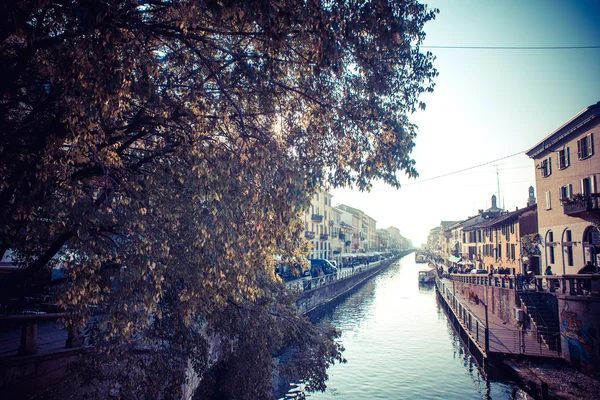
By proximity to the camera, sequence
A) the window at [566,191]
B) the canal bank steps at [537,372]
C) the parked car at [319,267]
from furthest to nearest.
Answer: the parked car at [319,267] → the window at [566,191] → the canal bank steps at [537,372]

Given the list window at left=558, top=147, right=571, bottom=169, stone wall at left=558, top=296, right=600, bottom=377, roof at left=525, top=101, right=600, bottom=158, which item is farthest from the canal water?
roof at left=525, top=101, right=600, bottom=158

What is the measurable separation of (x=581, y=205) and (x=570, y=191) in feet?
16.6

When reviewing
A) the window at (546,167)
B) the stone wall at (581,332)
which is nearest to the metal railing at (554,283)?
the stone wall at (581,332)

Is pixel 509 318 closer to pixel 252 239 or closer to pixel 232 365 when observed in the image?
pixel 232 365

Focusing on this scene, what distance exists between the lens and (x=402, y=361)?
2111 cm

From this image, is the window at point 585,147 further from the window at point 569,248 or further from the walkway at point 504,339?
the walkway at point 504,339

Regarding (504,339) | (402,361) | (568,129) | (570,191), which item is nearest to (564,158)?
(568,129)

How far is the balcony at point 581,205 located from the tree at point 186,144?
18.8 m

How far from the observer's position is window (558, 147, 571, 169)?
26.1 m

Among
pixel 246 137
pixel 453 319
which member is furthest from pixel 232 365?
pixel 453 319

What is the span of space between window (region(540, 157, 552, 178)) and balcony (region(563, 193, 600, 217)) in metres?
7.26

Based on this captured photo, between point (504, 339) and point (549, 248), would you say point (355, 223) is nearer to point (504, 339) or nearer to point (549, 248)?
point (549, 248)

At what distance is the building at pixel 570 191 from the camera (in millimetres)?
22594

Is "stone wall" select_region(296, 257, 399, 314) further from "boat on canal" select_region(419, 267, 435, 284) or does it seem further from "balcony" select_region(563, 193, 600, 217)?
"balcony" select_region(563, 193, 600, 217)
